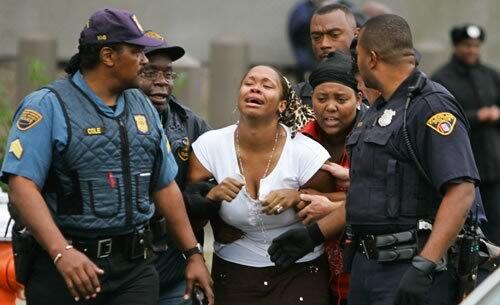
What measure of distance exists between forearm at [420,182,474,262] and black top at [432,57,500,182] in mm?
5025

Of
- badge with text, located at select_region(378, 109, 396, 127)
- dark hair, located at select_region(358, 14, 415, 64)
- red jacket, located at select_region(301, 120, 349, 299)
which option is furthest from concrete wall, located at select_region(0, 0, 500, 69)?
badge with text, located at select_region(378, 109, 396, 127)

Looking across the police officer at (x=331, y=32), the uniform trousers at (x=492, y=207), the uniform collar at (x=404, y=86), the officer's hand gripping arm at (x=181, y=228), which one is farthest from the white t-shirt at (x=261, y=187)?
the uniform trousers at (x=492, y=207)

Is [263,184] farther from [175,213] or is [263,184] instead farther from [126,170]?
[126,170]

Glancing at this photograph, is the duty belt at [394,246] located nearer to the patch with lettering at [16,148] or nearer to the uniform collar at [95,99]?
the uniform collar at [95,99]

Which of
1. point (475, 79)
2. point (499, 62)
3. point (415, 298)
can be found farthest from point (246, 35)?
point (415, 298)

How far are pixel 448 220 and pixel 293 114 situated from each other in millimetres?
1294

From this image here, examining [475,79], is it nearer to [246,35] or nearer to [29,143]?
[246,35]

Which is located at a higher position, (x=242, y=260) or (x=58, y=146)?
(x=58, y=146)

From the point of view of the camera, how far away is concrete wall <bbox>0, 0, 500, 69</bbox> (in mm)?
15164

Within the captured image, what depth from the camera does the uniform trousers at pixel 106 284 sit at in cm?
684

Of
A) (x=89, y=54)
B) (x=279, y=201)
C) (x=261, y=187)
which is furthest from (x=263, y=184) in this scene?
(x=89, y=54)

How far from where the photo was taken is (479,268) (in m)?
7.23

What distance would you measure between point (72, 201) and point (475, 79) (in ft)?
18.0

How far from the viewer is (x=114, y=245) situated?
690 centimetres
